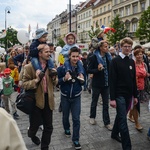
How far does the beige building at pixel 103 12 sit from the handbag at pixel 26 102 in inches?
2467

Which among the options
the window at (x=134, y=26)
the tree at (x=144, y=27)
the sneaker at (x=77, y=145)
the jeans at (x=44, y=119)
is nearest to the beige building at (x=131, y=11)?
the window at (x=134, y=26)

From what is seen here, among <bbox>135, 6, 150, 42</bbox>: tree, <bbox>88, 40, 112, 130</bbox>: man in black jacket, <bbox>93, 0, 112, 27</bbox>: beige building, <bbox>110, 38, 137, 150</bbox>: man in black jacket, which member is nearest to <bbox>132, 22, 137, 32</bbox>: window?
<bbox>93, 0, 112, 27</bbox>: beige building

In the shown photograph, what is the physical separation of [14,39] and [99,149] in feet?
213

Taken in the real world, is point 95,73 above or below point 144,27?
below

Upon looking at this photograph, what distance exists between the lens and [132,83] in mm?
4266

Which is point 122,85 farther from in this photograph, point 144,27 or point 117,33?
point 117,33

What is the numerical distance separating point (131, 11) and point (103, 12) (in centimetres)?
1545

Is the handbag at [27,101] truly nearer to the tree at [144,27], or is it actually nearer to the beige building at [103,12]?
the tree at [144,27]

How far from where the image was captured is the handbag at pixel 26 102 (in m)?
3.70

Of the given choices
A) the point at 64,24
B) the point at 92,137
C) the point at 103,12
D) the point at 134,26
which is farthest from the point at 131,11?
the point at 64,24

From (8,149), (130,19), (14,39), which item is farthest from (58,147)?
(14,39)

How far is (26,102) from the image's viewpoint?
12.1 ft

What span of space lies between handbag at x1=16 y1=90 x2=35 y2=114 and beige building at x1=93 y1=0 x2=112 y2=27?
62656mm

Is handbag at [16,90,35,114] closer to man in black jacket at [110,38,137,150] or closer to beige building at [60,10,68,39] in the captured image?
man in black jacket at [110,38,137,150]
